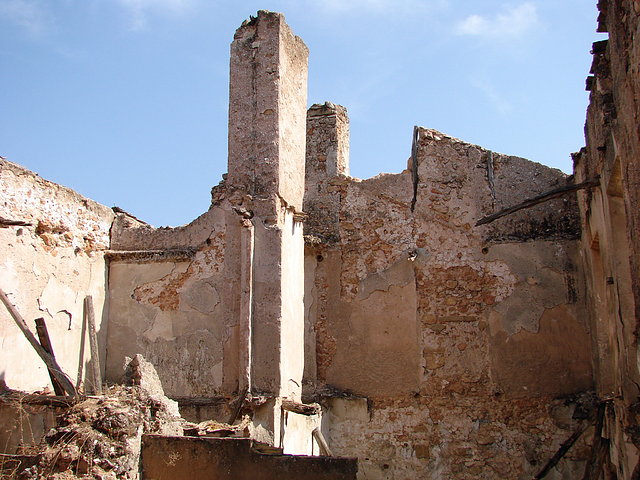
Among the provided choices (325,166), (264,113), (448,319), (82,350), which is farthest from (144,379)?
(325,166)

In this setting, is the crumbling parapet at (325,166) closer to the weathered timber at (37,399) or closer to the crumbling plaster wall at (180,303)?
the crumbling plaster wall at (180,303)

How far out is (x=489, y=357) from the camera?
1116 centimetres

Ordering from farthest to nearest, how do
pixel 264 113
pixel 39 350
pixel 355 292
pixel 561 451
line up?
1. pixel 355 292
2. pixel 264 113
3. pixel 561 451
4. pixel 39 350

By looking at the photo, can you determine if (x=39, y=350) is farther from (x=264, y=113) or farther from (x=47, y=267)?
(x=264, y=113)

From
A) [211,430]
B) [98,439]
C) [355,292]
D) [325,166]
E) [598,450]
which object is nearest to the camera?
[98,439]

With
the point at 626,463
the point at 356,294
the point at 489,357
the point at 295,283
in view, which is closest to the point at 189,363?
the point at 295,283

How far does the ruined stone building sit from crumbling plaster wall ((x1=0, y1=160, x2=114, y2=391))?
0.03m

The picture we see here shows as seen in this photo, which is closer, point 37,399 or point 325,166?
point 37,399

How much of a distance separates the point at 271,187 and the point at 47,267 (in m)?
2.88

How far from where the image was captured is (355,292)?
464 inches

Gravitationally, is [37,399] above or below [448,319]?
below

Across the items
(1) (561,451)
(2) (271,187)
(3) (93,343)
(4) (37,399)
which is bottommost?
(1) (561,451)

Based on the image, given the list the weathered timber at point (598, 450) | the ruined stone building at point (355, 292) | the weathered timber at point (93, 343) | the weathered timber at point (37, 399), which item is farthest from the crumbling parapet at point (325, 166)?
the weathered timber at point (37, 399)

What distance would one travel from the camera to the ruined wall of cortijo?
21.0ft
